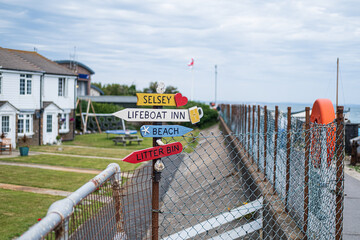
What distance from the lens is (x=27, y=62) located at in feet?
92.8

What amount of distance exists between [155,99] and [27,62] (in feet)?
91.0

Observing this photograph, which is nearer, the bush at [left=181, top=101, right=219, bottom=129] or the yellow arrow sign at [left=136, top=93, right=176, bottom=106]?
the yellow arrow sign at [left=136, top=93, right=176, bottom=106]

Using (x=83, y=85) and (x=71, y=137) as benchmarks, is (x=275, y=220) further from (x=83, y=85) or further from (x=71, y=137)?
(x=83, y=85)

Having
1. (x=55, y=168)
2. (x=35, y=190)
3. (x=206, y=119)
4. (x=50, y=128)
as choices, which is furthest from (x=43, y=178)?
(x=206, y=119)

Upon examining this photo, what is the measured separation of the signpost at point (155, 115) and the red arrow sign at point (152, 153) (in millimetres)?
251

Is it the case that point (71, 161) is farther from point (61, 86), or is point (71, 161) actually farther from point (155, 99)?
point (155, 99)

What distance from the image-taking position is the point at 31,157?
20109 millimetres

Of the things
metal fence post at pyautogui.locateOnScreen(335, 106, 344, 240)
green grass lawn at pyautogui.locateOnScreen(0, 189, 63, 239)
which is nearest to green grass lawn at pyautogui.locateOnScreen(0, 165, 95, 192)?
green grass lawn at pyautogui.locateOnScreen(0, 189, 63, 239)

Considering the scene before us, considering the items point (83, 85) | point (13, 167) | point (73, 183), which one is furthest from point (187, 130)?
point (83, 85)

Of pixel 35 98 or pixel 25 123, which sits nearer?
pixel 25 123

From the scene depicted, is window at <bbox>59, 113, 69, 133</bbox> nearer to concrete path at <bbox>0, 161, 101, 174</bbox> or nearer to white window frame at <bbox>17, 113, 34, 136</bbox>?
white window frame at <bbox>17, 113, 34, 136</bbox>

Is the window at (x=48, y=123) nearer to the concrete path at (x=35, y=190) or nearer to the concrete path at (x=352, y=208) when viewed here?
the concrete path at (x=35, y=190)

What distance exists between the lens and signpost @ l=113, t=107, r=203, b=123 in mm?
3166

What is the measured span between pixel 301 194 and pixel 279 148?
1345mm
